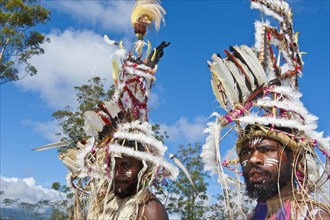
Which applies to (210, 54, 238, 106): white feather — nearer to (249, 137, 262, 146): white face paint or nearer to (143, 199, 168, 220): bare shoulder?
(249, 137, 262, 146): white face paint

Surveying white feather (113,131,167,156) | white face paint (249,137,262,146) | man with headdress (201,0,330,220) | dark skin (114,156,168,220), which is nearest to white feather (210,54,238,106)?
man with headdress (201,0,330,220)

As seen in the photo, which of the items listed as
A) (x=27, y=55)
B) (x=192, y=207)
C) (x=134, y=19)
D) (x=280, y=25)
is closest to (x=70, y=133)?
(x=27, y=55)

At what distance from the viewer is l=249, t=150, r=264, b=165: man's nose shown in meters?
3.09

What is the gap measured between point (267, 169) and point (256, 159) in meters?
0.10

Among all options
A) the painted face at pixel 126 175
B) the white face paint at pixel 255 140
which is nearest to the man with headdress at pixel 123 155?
Result: the painted face at pixel 126 175

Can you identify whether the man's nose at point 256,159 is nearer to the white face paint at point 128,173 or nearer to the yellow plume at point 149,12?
the white face paint at point 128,173

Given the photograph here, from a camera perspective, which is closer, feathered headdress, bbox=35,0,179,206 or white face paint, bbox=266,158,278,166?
white face paint, bbox=266,158,278,166

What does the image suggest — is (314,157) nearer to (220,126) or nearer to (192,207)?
(220,126)

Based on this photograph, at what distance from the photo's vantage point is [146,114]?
4.10m

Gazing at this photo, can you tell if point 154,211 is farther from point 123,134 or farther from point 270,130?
point 270,130

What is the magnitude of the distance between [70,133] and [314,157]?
599 inches

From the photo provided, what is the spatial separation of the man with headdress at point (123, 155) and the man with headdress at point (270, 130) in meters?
0.56

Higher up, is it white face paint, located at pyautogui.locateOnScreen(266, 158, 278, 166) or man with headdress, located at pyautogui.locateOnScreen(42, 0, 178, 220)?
man with headdress, located at pyautogui.locateOnScreen(42, 0, 178, 220)

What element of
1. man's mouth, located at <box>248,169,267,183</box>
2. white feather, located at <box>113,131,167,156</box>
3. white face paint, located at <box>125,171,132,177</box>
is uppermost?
white feather, located at <box>113,131,167,156</box>
